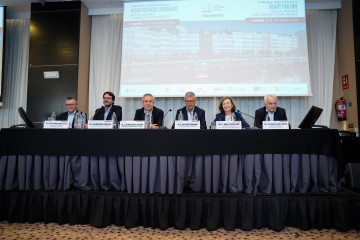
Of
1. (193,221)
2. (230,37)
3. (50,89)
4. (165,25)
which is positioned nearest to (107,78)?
(50,89)

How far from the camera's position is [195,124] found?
1550mm

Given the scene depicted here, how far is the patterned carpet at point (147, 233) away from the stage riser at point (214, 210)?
32 millimetres

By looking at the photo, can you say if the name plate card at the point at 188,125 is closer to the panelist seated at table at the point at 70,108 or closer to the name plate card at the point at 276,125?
the name plate card at the point at 276,125

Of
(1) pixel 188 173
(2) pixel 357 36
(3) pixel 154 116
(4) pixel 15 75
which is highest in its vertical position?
(2) pixel 357 36

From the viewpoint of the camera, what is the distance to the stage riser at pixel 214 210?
1430mm

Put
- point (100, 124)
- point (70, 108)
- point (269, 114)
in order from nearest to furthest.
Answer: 1. point (100, 124)
2. point (269, 114)
3. point (70, 108)

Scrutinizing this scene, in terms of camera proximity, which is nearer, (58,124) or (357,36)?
(58,124)

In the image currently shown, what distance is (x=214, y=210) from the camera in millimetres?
1440

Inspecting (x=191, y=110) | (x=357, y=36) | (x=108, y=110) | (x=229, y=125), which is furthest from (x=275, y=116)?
(x=108, y=110)

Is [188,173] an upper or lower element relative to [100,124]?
lower

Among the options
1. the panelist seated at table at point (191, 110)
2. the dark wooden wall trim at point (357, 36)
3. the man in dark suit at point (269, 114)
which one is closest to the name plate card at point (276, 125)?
the man in dark suit at point (269, 114)

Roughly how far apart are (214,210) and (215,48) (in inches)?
101

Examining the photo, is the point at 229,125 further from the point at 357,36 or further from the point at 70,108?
the point at 357,36

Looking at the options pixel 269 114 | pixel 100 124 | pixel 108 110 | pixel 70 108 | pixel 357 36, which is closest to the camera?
pixel 100 124
